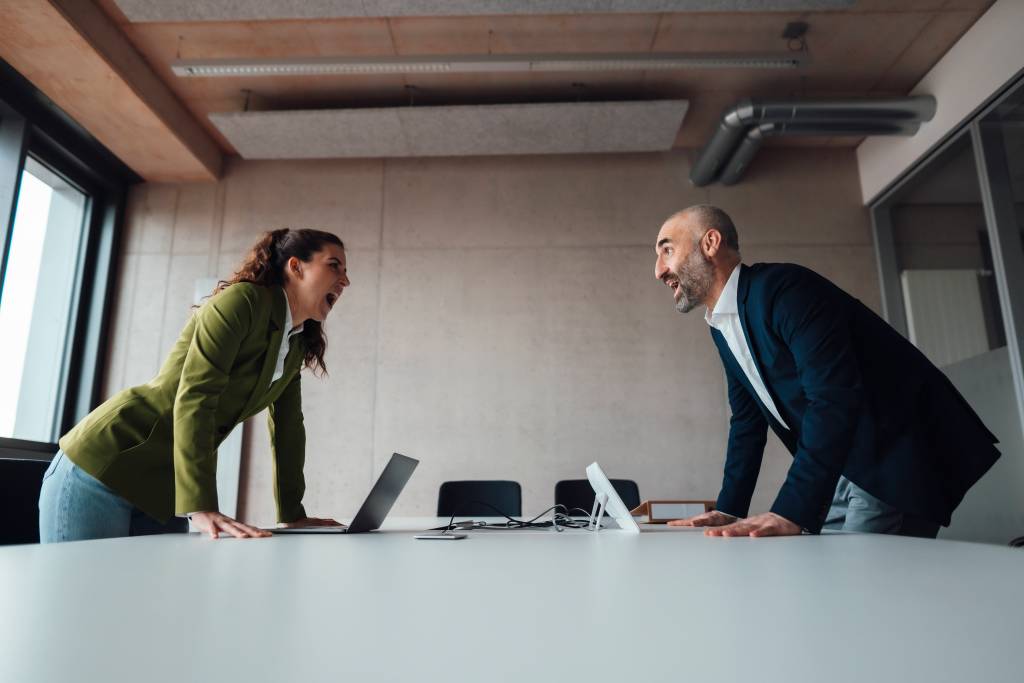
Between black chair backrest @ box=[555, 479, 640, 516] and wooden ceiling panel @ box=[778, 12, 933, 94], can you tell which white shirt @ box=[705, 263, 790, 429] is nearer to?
black chair backrest @ box=[555, 479, 640, 516]

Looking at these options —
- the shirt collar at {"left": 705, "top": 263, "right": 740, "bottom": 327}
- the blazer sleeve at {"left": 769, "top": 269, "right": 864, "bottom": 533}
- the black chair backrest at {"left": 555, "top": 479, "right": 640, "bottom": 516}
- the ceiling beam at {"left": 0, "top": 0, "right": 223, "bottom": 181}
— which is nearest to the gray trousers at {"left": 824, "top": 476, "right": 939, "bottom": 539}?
the blazer sleeve at {"left": 769, "top": 269, "right": 864, "bottom": 533}

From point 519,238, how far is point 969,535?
3.88 metres

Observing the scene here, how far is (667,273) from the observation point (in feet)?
7.03

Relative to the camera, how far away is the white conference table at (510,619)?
38 centimetres

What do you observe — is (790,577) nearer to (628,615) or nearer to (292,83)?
(628,615)

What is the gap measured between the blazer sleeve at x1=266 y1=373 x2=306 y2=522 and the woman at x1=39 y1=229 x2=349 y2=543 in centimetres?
25

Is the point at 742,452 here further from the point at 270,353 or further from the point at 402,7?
the point at 402,7

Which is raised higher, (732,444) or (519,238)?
(519,238)

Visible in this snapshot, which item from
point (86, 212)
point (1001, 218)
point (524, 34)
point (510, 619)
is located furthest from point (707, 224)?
point (86, 212)

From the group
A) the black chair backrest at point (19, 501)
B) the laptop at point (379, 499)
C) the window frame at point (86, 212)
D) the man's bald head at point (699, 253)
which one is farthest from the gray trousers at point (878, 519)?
the window frame at point (86, 212)

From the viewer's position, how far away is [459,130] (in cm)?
496

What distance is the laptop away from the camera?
5.48 ft


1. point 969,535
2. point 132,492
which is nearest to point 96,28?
point 132,492

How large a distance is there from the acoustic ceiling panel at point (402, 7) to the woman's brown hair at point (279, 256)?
7.18ft
